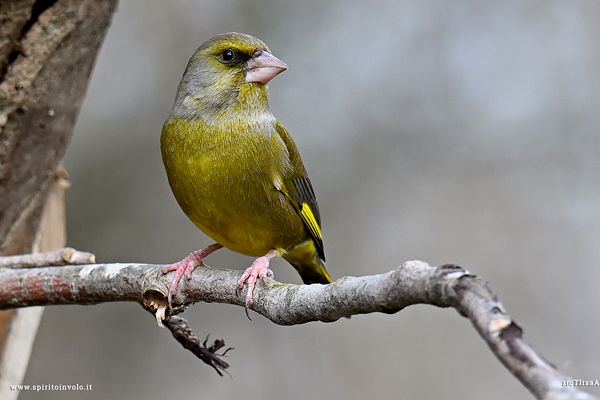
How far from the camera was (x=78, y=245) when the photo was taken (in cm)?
643

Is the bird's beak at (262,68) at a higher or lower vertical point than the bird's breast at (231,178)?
higher

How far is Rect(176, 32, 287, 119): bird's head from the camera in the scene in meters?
3.41

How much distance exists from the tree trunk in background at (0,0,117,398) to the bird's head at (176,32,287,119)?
2.25ft

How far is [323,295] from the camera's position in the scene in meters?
2.05

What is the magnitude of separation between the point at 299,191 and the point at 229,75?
2.61ft

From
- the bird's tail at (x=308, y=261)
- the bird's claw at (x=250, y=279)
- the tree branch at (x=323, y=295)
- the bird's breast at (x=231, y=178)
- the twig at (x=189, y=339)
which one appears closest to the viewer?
the tree branch at (x=323, y=295)

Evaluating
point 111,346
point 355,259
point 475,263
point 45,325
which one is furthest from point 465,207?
point 45,325

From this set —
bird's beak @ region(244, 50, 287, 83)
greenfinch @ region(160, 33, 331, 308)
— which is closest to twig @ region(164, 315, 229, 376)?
greenfinch @ region(160, 33, 331, 308)

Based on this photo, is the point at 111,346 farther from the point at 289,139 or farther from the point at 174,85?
the point at 289,139

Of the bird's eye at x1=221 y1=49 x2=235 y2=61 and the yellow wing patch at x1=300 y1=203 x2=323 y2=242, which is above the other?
the bird's eye at x1=221 y1=49 x2=235 y2=61

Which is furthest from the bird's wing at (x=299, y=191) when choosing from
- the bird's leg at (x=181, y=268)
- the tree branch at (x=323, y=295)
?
the tree branch at (x=323, y=295)

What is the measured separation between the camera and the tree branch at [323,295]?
1320mm

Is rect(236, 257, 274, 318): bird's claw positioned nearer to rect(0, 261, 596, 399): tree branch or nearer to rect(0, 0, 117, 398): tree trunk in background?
rect(0, 261, 596, 399): tree branch

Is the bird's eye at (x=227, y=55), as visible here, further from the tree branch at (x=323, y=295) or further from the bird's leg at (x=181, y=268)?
the tree branch at (x=323, y=295)
